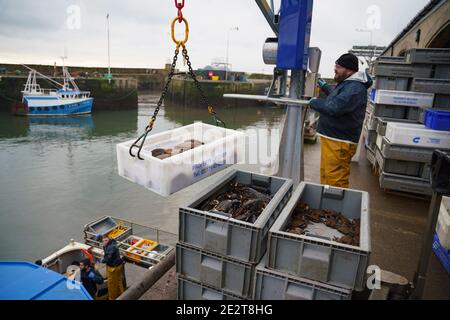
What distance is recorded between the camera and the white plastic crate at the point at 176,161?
Answer: 8.89ft

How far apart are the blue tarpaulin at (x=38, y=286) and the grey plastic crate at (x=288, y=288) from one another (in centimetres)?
158

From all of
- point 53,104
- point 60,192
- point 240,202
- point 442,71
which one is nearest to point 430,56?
point 442,71

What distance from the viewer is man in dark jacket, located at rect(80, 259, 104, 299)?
4.95m

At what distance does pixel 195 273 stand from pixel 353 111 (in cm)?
222

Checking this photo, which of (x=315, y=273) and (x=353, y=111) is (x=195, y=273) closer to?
(x=315, y=273)

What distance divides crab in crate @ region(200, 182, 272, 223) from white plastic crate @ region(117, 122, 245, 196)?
318 millimetres

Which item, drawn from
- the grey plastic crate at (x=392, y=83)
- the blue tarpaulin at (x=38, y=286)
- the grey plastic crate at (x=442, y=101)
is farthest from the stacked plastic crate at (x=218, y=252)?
the grey plastic crate at (x=392, y=83)

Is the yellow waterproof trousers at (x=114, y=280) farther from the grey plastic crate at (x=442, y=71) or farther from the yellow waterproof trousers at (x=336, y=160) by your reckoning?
the grey plastic crate at (x=442, y=71)

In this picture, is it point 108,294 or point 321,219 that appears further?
point 108,294

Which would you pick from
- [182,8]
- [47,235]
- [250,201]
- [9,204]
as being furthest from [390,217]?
[9,204]

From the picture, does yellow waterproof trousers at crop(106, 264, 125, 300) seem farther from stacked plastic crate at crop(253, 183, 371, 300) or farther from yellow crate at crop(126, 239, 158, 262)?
stacked plastic crate at crop(253, 183, 371, 300)

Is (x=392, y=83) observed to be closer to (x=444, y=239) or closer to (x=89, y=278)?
(x=444, y=239)

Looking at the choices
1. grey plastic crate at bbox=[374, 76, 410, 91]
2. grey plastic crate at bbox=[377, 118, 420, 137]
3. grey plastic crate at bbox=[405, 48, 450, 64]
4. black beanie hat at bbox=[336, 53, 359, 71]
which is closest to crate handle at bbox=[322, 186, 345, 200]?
black beanie hat at bbox=[336, 53, 359, 71]

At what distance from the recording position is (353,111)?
10.7ft
